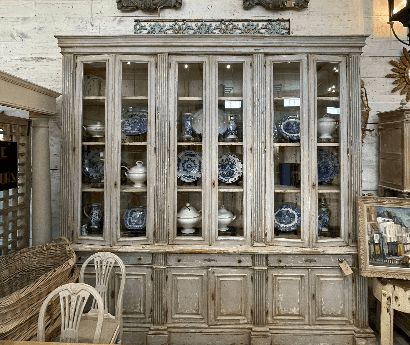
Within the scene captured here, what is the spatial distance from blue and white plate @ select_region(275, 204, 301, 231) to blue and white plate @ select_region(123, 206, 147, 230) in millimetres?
1140

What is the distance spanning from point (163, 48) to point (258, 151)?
1179 millimetres

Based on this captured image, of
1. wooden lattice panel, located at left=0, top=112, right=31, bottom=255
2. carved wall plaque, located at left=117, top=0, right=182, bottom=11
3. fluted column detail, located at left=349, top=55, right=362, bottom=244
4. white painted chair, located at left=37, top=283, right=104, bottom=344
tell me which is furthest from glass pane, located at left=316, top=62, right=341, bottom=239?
wooden lattice panel, located at left=0, top=112, right=31, bottom=255

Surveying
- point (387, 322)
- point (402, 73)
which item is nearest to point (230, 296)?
point (387, 322)

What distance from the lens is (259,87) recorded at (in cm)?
246

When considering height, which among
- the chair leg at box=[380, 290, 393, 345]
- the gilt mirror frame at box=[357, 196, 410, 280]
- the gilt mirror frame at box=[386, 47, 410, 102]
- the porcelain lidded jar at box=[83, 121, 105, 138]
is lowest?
the chair leg at box=[380, 290, 393, 345]

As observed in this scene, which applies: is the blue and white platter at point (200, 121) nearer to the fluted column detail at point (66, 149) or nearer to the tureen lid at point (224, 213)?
the tureen lid at point (224, 213)

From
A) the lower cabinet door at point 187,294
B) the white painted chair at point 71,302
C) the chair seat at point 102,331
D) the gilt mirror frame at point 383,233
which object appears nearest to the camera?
the white painted chair at point 71,302

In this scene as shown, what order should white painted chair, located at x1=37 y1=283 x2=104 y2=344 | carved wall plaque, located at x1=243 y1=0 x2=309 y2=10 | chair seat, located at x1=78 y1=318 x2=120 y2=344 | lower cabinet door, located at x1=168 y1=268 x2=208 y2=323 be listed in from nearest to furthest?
white painted chair, located at x1=37 y1=283 x2=104 y2=344, chair seat, located at x1=78 y1=318 x2=120 y2=344, lower cabinet door, located at x1=168 y1=268 x2=208 y2=323, carved wall plaque, located at x1=243 y1=0 x2=309 y2=10

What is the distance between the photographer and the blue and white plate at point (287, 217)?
8.22 feet

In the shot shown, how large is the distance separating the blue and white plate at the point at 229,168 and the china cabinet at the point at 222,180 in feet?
0.04

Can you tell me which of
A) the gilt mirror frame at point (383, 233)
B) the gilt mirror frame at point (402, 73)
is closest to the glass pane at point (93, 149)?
the gilt mirror frame at point (383, 233)

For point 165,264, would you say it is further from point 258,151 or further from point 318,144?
point 318,144

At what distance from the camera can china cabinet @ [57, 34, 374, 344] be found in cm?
246

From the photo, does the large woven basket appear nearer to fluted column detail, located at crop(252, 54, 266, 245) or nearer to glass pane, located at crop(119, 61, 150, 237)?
glass pane, located at crop(119, 61, 150, 237)
